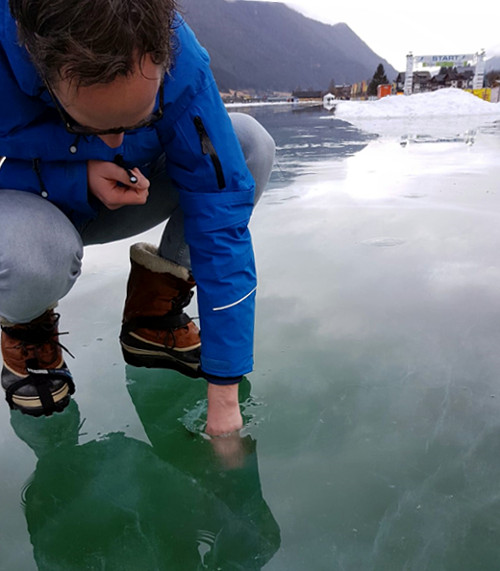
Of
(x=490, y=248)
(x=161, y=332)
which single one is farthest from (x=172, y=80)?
(x=490, y=248)

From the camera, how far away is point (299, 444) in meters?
0.94

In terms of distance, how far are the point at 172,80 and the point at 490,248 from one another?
1.40m

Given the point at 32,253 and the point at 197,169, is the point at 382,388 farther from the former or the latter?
the point at 32,253

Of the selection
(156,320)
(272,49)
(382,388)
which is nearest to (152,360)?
(156,320)

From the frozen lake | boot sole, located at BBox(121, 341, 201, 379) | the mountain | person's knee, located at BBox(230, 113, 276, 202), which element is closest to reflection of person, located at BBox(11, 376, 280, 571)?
the frozen lake

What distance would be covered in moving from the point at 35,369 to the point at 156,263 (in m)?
0.35

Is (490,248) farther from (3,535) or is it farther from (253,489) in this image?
(3,535)

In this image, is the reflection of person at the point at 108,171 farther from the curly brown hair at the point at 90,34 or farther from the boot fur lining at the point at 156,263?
the boot fur lining at the point at 156,263

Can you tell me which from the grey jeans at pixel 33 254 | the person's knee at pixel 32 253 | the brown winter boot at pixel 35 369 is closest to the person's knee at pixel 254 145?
the grey jeans at pixel 33 254

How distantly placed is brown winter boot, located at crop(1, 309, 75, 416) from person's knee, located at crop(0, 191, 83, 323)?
0.09 meters

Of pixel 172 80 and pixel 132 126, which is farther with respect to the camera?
pixel 172 80

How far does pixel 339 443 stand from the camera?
94 centimetres

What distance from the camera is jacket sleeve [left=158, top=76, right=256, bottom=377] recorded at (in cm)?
91

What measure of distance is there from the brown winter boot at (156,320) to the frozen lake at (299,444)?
1.8 inches
